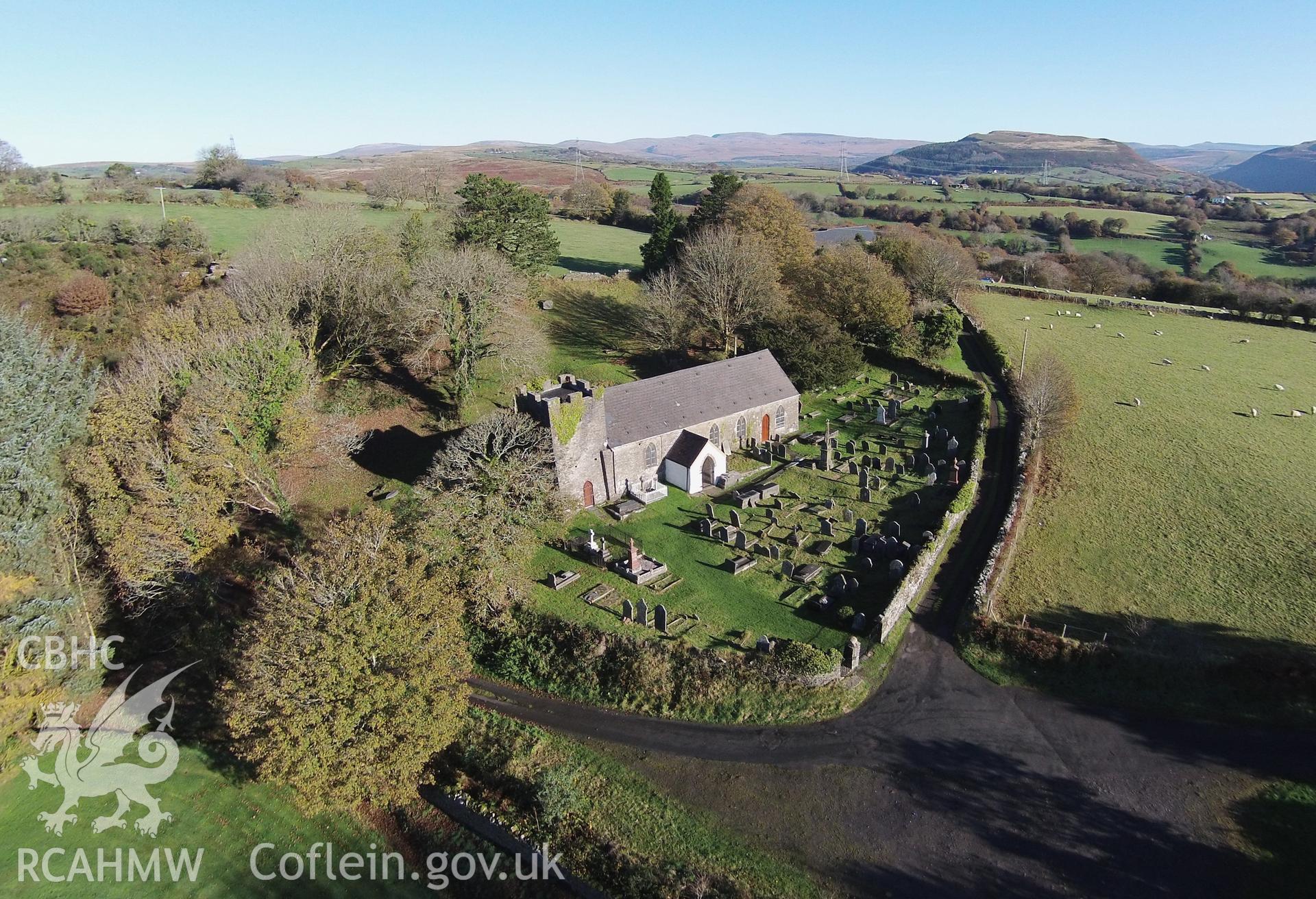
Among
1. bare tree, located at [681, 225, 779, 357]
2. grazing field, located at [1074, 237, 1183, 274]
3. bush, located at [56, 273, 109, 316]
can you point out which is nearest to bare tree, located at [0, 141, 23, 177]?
bush, located at [56, 273, 109, 316]

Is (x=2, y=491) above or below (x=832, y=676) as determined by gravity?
above

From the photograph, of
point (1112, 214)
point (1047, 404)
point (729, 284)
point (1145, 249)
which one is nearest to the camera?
point (1047, 404)

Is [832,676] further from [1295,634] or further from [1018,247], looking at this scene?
[1018,247]

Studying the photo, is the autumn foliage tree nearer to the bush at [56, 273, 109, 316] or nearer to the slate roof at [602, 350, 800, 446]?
the slate roof at [602, 350, 800, 446]

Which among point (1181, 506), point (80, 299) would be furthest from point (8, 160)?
point (1181, 506)

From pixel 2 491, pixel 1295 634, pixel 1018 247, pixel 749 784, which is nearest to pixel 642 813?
pixel 749 784

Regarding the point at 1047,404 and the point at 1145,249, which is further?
the point at 1145,249

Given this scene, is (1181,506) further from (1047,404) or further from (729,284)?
(729,284)
